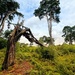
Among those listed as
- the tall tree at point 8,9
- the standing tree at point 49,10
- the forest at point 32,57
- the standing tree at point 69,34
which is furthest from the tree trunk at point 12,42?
the standing tree at point 69,34

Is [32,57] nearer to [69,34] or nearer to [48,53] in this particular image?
[48,53]

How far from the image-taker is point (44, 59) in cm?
1572

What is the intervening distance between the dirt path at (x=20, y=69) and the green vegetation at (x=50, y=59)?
0.34m

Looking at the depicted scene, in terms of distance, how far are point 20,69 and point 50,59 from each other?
2.88m

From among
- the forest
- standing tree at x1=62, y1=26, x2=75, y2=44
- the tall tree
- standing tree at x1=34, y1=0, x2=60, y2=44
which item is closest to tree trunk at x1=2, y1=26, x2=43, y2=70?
the forest

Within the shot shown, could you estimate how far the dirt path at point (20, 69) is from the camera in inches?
523

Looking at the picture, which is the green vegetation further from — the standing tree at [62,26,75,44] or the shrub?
the standing tree at [62,26,75,44]

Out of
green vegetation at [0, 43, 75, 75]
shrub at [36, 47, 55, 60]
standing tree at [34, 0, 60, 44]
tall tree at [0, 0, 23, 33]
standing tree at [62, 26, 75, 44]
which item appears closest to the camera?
green vegetation at [0, 43, 75, 75]

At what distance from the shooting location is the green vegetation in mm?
13219

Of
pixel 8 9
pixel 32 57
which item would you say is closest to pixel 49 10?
pixel 8 9

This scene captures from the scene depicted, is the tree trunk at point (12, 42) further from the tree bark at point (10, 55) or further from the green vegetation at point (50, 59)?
the green vegetation at point (50, 59)

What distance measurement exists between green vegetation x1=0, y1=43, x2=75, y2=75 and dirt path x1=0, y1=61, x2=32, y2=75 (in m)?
0.34

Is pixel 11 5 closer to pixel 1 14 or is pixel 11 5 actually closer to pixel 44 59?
pixel 1 14

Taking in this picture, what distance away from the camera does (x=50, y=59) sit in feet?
51.8
